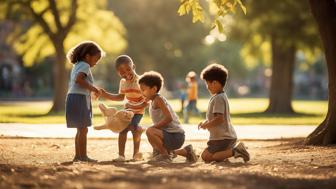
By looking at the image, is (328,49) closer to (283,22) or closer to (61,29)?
(283,22)

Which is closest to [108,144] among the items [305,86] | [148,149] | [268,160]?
[148,149]

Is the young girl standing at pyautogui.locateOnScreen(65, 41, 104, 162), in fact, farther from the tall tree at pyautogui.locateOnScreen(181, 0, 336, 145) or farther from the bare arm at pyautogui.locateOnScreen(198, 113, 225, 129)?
the tall tree at pyautogui.locateOnScreen(181, 0, 336, 145)

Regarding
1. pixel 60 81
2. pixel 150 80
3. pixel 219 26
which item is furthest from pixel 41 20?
pixel 150 80

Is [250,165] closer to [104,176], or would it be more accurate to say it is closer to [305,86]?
[104,176]

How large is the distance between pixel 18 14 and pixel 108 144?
21294 mm

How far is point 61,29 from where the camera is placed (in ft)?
106

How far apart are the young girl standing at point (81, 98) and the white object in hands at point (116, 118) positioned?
24 cm

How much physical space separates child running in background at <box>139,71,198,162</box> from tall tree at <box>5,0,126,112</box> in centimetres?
2198

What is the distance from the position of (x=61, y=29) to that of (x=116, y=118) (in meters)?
22.4

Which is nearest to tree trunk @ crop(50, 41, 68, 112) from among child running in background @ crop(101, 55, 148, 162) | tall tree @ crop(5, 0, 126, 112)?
tall tree @ crop(5, 0, 126, 112)

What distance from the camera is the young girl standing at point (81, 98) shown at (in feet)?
34.3

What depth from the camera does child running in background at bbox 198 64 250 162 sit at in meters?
10.1

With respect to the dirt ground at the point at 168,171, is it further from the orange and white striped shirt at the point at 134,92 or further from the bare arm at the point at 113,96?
the bare arm at the point at 113,96

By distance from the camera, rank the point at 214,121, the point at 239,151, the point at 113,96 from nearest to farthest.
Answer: the point at 214,121 → the point at 239,151 → the point at 113,96
